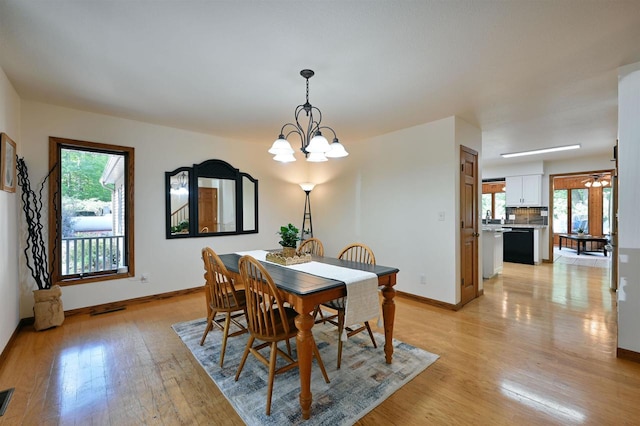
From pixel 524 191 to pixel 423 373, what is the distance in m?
6.56

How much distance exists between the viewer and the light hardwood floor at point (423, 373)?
177cm

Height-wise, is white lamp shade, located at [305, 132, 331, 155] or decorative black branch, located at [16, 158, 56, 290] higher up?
white lamp shade, located at [305, 132, 331, 155]

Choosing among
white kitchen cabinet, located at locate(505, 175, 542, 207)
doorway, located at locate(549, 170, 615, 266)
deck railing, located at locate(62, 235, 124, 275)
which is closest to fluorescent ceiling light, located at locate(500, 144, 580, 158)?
white kitchen cabinet, located at locate(505, 175, 542, 207)

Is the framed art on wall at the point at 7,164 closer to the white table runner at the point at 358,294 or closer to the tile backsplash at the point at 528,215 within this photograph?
the white table runner at the point at 358,294

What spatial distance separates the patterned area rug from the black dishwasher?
219 inches

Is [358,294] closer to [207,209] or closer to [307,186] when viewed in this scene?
[207,209]

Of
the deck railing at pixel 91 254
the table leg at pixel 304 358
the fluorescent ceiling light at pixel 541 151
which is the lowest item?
the table leg at pixel 304 358

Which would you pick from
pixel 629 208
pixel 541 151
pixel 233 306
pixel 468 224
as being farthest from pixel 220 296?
pixel 541 151

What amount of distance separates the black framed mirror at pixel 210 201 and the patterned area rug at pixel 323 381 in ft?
6.31

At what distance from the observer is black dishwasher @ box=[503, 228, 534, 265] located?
652 centimetres


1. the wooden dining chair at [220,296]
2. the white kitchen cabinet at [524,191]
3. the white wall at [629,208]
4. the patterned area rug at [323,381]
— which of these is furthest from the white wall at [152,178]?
the white kitchen cabinet at [524,191]

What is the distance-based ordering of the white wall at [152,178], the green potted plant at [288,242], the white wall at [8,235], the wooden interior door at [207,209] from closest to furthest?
the white wall at [8,235] < the green potted plant at [288,242] < the white wall at [152,178] < the wooden interior door at [207,209]

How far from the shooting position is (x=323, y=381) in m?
2.08

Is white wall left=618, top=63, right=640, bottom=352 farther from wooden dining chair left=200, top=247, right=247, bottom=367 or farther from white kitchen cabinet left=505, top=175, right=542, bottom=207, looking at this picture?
white kitchen cabinet left=505, top=175, right=542, bottom=207
